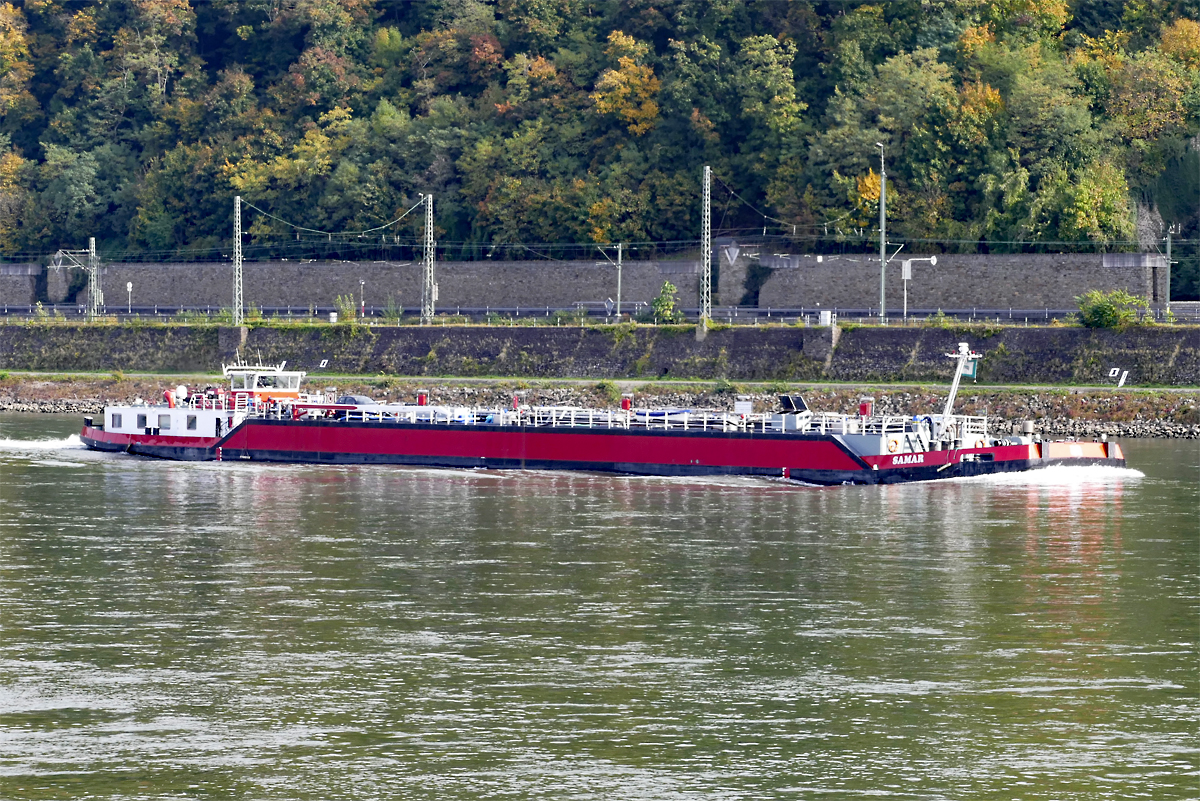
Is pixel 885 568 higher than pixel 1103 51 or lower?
lower

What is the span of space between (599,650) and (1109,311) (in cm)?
5762

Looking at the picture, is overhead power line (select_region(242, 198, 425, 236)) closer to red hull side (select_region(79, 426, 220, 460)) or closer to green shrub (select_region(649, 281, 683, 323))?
green shrub (select_region(649, 281, 683, 323))

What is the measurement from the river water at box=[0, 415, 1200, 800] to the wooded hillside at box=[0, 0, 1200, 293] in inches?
2073

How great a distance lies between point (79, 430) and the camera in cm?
7912

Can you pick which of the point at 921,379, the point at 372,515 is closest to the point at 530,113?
the point at 921,379

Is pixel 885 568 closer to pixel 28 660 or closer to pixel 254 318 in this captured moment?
pixel 28 660

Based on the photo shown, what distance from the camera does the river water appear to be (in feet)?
79.9

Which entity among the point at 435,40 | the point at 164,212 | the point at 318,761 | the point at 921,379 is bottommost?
the point at 318,761

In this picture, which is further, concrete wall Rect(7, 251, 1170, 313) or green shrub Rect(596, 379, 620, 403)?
concrete wall Rect(7, 251, 1170, 313)

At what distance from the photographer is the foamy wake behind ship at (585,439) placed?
58.0 m

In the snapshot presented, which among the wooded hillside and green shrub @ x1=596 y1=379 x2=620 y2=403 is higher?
the wooded hillside

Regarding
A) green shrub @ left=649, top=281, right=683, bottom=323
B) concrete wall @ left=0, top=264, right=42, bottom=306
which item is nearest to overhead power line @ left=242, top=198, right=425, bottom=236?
concrete wall @ left=0, top=264, right=42, bottom=306

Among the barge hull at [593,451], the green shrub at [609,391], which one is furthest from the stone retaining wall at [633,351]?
the barge hull at [593,451]

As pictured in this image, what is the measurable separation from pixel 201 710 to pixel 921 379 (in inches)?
2419
